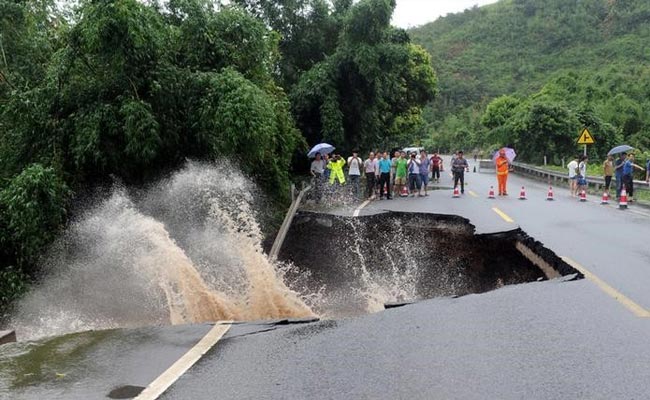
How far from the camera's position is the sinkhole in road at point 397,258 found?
11.9m

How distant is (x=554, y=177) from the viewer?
3462cm

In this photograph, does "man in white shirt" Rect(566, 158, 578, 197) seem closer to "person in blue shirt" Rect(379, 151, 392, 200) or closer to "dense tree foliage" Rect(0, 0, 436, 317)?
"person in blue shirt" Rect(379, 151, 392, 200)

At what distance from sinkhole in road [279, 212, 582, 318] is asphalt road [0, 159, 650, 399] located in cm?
370

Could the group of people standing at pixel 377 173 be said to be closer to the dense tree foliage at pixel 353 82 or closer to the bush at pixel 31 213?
the dense tree foliage at pixel 353 82

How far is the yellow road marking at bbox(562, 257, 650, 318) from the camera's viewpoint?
6269 mm

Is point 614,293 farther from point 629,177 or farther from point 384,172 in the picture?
point 629,177

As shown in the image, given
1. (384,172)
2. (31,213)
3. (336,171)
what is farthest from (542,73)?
(31,213)

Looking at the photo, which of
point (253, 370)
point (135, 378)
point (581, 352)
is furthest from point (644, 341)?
point (135, 378)

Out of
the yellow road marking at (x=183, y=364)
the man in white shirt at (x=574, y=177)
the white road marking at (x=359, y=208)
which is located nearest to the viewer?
the yellow road marking at (x=183, y=364)

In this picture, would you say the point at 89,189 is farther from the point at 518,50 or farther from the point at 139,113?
the point at 518,50

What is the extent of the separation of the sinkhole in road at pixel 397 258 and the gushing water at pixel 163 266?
169cm

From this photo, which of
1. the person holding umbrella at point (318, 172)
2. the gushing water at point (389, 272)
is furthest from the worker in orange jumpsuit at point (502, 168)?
the gushing water at point (389, 272)

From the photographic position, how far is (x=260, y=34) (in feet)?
47.5

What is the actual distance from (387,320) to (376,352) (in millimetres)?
1104
